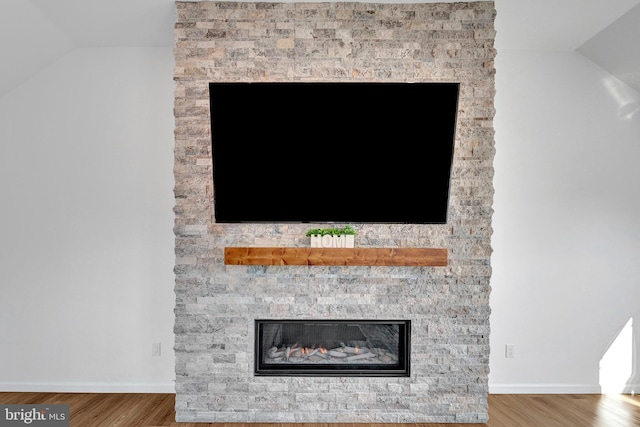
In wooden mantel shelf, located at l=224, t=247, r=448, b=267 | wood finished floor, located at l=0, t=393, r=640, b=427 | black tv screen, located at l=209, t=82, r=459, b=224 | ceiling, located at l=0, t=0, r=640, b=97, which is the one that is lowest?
wood finished floor, located at l=0, t=393, r=640, b=427

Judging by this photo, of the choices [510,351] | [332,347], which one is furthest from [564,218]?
[332,347]

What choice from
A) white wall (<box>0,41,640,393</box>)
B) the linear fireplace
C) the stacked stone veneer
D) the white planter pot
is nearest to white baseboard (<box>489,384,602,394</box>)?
white wall (<box>0,41,640,393</box>)

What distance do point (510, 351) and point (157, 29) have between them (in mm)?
3967

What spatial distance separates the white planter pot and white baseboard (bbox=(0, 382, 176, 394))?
1.84m

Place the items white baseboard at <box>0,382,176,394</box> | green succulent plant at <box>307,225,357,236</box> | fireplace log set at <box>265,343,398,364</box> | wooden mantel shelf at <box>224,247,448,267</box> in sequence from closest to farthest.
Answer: wooden mantel shelf at <box>224,247,448,267</box> → green succulent plant at <box>307,225,357,236</box> → fireplace log set at <box>265,343,398,364</box> → white baseboard at <box>0,382,176,394</box>

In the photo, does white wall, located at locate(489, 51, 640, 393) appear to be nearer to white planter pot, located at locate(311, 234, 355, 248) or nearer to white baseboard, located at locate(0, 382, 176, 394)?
white planter pot, located at locate(311, 234, 355, 248)

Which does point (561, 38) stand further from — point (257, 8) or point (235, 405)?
point (235, 405)

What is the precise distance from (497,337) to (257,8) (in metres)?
3.28

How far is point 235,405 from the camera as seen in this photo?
3.05 m

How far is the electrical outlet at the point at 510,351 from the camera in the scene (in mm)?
3699

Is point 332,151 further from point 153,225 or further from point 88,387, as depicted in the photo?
point 88,387

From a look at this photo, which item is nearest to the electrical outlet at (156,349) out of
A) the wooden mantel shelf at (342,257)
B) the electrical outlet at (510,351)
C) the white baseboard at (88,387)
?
the white baseboard at (88,387)

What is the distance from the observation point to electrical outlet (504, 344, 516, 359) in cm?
370

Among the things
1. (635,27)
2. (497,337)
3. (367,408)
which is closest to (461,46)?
(635,27)
